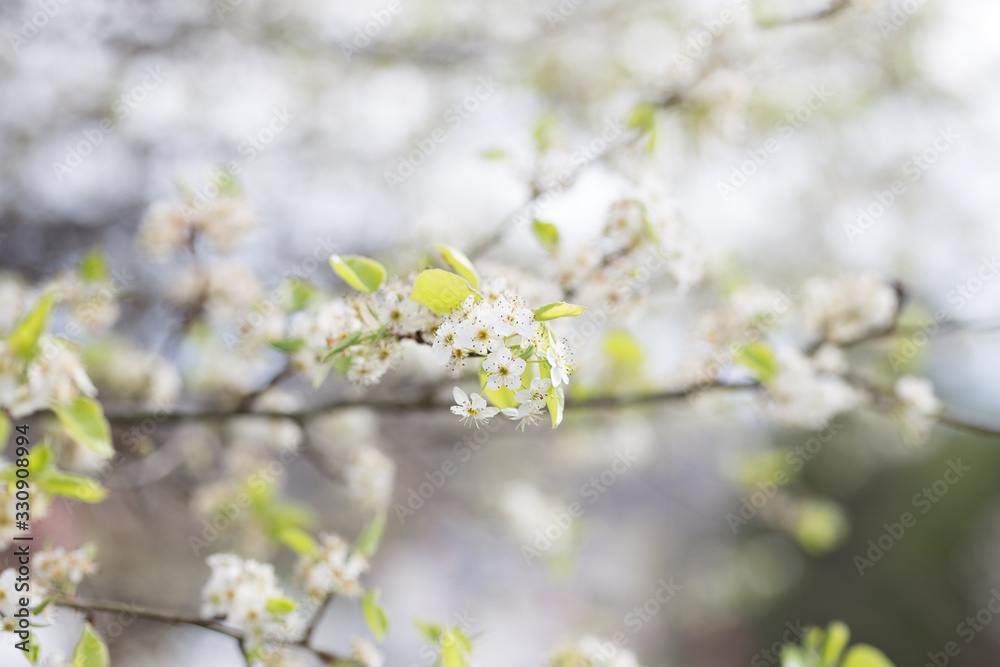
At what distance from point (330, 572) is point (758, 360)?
80 centimetres

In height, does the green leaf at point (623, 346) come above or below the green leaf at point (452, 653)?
below

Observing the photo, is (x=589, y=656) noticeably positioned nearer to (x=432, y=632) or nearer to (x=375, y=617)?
(x=432, y=632)

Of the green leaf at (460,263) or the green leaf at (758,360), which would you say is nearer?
the green leaf at (460,263)

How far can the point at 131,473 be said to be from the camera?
1.81 meters

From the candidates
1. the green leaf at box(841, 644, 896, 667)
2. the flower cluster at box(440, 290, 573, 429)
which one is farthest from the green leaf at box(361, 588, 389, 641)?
the green leaf at box(841, 644, 896, 667)

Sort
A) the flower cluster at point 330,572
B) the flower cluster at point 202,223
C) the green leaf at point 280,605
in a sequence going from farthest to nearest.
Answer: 1. the flower cluster at point 202,223
2. the flower cluster at point 330,572
3. the green leaf at point 280,605

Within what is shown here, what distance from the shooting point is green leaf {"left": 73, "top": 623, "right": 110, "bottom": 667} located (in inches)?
33.3

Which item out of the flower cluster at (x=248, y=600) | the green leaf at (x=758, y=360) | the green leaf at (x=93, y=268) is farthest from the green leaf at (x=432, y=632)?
the green leaf at (x=93, y=268)

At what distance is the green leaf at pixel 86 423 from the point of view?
694 mm

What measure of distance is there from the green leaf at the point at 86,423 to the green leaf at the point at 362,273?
302 millimetres

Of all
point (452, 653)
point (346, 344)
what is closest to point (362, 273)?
point (346, 344)

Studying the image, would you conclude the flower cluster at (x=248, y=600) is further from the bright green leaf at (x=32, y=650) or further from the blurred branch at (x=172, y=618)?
the bright green leaf at (x=32, y=650)

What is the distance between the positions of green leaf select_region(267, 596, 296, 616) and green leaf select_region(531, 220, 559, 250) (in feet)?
2.21

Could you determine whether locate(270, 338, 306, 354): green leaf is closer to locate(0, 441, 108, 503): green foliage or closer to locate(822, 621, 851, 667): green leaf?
locate(0, 441, 108, 503): green foliage
